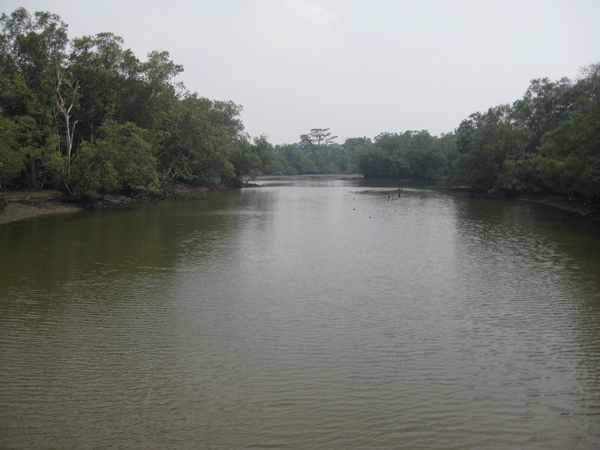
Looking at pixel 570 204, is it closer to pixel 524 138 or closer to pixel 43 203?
pixel 524 138

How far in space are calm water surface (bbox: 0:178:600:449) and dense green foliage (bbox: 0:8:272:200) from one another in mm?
15460

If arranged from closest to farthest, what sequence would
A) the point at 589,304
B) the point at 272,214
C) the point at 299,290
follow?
the point at 589,304, the point at 299,290, the point at 272,214

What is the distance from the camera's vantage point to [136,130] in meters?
40.1

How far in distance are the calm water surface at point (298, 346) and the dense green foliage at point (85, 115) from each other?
15.5 m

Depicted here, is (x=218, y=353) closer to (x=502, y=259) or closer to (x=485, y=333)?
(x=485, y=333)

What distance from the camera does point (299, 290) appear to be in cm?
1389

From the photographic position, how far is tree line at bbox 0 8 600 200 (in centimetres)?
3328

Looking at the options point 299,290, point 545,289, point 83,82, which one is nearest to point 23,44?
point 83,82

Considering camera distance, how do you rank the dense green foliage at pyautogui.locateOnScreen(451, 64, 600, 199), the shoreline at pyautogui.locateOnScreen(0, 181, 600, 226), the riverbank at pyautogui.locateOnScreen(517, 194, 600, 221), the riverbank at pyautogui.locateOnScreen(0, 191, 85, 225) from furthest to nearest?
the dense green foliage at pyautogui.locateOnScreen(451, 64, 600, 199)
the riverbank at pyautogui.locateOnScreen(517, 194, 600, 221)
the shoreline at pyautogui.locateOnScreen(0, 181, 600, 226)
the riverbank at pyautogui.locateOnScreen(0, 191, 85, 225)

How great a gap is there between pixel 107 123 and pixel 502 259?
34555 millimetres

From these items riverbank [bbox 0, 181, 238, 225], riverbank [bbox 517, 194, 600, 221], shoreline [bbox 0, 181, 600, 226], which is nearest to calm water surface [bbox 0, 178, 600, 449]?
riverbank [bbox 0, 181, 238, 225]

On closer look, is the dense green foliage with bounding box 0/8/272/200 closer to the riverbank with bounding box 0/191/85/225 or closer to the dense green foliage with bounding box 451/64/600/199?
the riverbank with bounding box 0/191/85/225

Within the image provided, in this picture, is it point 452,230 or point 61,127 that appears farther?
point 61,127

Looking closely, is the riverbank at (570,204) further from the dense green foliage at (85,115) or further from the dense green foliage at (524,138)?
the dense green foliage at (85,115)
